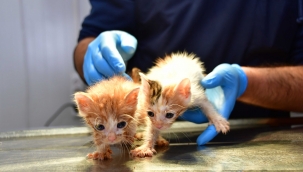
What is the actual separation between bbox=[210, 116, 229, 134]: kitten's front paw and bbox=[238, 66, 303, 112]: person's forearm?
0.29 m

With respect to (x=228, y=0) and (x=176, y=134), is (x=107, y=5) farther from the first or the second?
(x=176, y=134)

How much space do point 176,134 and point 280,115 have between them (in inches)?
28.8

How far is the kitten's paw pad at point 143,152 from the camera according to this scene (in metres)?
0.90

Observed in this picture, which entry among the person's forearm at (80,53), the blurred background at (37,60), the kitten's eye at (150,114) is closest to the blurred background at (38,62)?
the blurred background at (37,60)

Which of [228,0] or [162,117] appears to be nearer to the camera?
[162,117]

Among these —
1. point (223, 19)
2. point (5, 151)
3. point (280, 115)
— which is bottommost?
point (280, 115)

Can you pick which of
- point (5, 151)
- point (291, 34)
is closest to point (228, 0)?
point (291, 34)

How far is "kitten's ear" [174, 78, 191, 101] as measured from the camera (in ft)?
3.04

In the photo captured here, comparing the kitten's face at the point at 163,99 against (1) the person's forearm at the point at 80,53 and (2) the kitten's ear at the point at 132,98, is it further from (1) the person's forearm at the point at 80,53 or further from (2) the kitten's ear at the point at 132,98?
(1) the person's forearm at the point at 80,53

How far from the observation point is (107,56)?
1.20 metres

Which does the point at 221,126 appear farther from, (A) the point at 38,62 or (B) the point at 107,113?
(A) the point at 38,62

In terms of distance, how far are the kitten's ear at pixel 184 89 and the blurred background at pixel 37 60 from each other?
4.11ft

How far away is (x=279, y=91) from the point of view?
137cm

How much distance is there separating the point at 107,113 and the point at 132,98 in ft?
0.27
